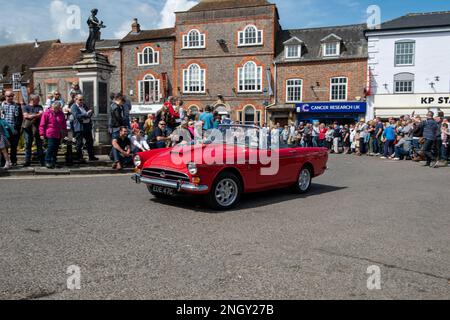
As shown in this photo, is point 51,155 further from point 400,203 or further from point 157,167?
point 400,203

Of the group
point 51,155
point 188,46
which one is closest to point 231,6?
point 188,46

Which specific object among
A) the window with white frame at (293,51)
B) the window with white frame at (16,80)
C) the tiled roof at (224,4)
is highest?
the tiled roof at (224,4)

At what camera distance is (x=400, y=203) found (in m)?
7.90

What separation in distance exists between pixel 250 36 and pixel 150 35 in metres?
10.1

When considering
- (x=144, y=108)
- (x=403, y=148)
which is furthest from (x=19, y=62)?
(x=403, y=148)

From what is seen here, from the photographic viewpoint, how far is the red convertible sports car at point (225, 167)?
266 inches

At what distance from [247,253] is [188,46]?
34.0m

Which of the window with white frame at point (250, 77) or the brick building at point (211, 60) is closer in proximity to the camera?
the brick building at point (211, 60)

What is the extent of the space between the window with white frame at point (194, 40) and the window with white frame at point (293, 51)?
25.2 feet

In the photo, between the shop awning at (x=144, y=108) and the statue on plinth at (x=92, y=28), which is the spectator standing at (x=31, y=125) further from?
the shop awning at (x=144, y=108)

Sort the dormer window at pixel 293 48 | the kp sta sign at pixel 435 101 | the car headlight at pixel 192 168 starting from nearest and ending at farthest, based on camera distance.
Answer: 1. the car headlight at pixel 192 168
2. the kp sta sign at pixel 435 101
3. the dormer window at pixel 293 48

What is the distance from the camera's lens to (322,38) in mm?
34281

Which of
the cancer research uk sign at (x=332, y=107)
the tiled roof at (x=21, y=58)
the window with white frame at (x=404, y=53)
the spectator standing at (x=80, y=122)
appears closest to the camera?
the spectator standing at (x=80, y=122)

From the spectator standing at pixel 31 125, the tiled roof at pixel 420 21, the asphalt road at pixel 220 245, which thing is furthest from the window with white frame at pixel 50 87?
the asphalt road at pixel 220 245
